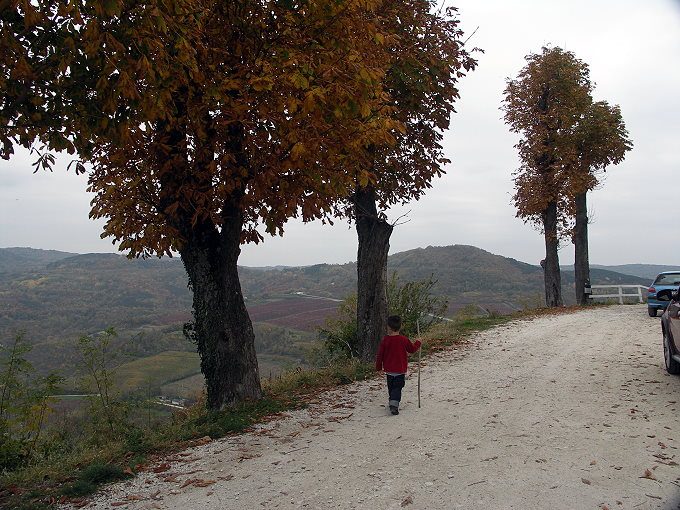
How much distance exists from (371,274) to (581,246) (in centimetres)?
1699

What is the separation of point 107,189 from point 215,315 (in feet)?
8.53

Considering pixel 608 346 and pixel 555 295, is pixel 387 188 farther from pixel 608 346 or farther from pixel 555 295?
pixel 555 295

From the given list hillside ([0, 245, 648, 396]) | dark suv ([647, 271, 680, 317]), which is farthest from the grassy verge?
hillside ([0, 245, 648, 396])

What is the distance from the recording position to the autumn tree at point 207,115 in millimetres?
5199

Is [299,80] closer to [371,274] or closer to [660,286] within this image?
[371,274]

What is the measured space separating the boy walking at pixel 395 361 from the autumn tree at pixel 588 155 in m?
18.7

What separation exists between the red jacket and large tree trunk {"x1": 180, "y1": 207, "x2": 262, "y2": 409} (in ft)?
A: 7.87

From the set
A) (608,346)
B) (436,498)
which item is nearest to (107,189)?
(436,498)

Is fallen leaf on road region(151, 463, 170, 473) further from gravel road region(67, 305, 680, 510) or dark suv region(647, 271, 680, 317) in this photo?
dark suv region(647, 271, 680, 317)

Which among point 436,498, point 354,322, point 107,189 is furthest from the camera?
point 354,322

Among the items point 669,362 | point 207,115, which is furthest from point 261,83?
point 669,362

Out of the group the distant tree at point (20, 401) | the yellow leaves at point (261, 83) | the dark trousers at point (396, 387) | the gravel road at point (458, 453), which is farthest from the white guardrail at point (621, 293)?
the distant tree at point (20, 401)

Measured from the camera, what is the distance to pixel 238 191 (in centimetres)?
791

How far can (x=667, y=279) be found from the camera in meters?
17.8
